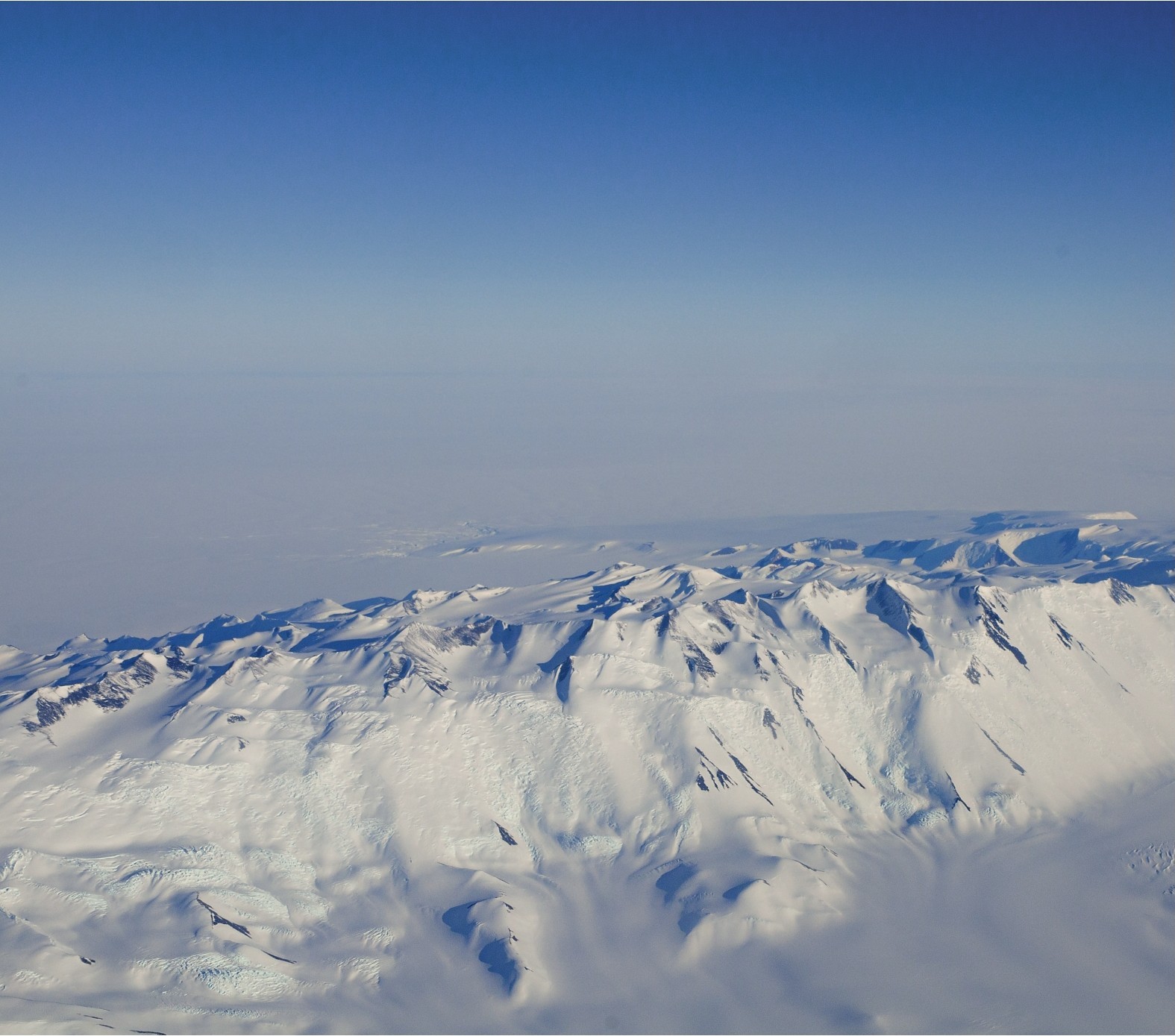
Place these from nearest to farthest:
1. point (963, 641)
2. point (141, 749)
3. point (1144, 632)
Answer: point (141, 749) → point (963, 641) → point (1144, 632)

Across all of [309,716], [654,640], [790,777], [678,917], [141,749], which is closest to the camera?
[678,917]

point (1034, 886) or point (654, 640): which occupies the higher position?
point (654, 640)

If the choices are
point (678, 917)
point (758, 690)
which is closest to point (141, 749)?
point (678, 917)

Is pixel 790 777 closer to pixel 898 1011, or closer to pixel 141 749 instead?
pixel 898 1011

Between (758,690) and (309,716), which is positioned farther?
(758,690)

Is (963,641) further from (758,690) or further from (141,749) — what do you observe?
(141,749)

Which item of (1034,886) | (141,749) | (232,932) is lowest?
(1034,886)
